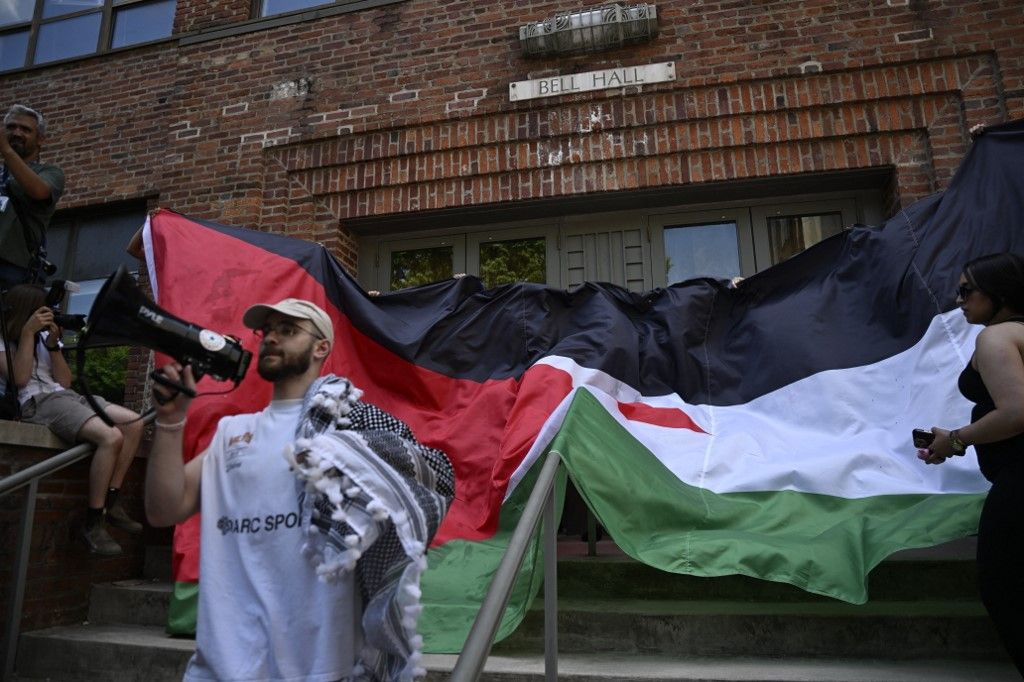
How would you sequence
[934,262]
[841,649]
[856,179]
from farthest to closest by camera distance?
[856,179]
[934,262]
[841,649]

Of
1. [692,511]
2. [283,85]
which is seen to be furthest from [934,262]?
[283,85]

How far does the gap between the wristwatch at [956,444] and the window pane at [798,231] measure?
10.6 feet

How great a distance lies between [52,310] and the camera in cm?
399

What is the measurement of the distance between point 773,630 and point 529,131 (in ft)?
13.7

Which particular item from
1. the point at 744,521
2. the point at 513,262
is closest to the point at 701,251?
the point at 513,262

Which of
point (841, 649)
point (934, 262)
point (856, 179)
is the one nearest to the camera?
point (841, 649)

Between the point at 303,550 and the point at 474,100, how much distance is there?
501 centimetres

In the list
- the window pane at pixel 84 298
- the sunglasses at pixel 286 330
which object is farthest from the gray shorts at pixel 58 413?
the window pane at pixel 84 298

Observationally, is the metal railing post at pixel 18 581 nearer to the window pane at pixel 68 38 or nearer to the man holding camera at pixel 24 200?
the man holding camera at pixel 24 200

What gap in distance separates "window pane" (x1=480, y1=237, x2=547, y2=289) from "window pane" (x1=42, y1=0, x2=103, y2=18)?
540cm

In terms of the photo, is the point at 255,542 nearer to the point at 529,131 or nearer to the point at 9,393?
the point at 9,393

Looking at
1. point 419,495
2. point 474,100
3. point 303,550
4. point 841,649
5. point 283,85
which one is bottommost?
point 841,649

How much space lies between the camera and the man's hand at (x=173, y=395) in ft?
6.29

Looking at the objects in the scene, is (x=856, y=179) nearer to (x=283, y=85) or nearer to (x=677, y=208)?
(x=677, y=208)
